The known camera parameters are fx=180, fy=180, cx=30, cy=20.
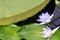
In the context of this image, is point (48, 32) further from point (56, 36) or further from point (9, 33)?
point (9, 33)

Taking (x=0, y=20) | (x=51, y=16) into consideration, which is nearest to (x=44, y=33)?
(x=51, y=16)

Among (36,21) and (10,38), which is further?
(36,21)

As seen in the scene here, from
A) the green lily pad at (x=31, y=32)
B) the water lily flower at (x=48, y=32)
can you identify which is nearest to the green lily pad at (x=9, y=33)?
the green lily pad at (x=31, y=32)

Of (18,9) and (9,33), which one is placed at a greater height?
(18,9)

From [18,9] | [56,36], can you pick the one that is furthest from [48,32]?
[18,9]

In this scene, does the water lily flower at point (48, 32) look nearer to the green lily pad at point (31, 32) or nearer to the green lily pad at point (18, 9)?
the green lily pad at point (31, 32)

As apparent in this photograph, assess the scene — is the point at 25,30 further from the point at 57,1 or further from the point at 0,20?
the point at 57,1
